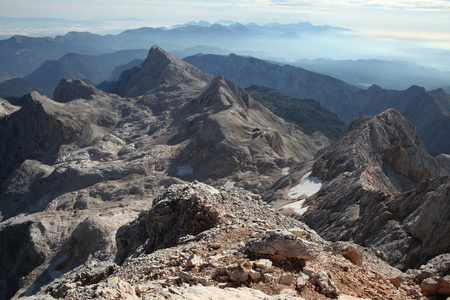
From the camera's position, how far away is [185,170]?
60625 mm

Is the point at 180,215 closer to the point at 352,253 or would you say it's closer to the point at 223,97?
the point at 352,253

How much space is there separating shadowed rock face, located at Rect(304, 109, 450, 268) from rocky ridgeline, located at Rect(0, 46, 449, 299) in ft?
0.40

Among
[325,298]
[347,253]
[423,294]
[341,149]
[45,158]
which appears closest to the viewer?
[325,298]

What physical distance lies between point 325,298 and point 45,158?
3018 inches

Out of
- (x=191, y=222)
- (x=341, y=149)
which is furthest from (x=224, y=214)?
(x=341, y=149)

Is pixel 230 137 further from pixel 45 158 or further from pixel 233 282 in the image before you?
pixel 233 282

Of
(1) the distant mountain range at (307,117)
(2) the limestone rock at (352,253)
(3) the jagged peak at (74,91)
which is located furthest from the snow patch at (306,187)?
(1) the distant mountain range at (307,117)

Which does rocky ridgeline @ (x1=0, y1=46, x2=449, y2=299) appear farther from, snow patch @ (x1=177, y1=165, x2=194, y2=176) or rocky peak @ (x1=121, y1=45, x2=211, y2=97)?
rocky peak @ (x1=121, y1=45, x2=211, y2=97)

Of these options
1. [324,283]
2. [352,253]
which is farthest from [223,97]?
[324,283]

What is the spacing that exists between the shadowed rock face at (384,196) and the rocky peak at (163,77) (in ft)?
236

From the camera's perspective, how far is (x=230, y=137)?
62.3 meters

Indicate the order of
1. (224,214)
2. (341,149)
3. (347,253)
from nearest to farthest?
(347,253), (224,214), (341,149)

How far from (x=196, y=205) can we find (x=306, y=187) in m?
26.5

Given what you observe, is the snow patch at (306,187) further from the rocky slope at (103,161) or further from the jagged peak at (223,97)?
the jagged peak at (223,97)
